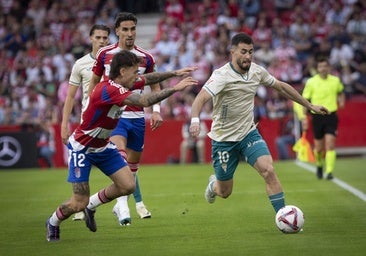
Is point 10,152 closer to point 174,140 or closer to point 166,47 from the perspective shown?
point 174,140

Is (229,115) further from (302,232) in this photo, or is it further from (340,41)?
(340,41)

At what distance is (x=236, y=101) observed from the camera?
1171 cm

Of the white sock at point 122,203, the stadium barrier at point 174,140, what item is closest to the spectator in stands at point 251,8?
the stadium barrier at point 174,140

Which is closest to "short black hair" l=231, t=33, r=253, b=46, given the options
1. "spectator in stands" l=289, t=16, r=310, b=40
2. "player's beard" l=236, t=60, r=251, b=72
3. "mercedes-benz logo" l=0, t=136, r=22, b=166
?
"player's beard" l=236, t=60, r=251, b=72

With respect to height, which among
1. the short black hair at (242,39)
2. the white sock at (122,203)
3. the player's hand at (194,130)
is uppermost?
the short black hair at (242,39)

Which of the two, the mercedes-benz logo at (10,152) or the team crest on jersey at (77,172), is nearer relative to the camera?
the team crest on jersey at (77,172)

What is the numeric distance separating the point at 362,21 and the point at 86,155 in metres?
20.8

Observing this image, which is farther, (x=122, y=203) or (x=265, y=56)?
(x=265, y=56)

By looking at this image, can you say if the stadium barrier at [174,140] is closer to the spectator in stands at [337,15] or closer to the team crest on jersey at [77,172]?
the spectator in stands at [337,15]

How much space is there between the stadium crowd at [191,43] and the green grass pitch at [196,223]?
26.3ft

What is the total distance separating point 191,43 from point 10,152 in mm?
7144

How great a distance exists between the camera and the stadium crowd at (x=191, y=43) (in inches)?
1096

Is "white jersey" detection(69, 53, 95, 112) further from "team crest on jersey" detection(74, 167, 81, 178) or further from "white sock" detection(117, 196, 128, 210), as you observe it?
"team crest on jersey" detection(74, 167, 81, 178)

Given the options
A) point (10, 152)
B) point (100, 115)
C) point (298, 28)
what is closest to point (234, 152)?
point (100, 115)
